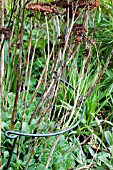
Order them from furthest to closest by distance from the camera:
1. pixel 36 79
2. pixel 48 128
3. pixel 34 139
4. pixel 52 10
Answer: pixel 36 79 < pixel 48 128 < pixel 34 139 < pixel 52 10

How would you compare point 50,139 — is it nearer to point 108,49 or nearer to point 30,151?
point 30,151

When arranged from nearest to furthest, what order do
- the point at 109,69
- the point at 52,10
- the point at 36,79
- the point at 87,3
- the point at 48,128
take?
the point at 52,10, the point at 87,3, the point at 48,128, the point at 36,79, the point at 109,69

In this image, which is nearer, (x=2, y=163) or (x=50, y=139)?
(x=2, y=163)

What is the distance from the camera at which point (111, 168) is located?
1.87 metres

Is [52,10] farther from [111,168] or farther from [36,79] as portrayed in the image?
[36,79]

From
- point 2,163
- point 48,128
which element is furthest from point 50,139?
point 2,163

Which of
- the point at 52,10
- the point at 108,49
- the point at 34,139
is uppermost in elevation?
the point at 52,10

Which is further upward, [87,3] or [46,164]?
[87,3]

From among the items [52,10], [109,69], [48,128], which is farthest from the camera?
[109,69]

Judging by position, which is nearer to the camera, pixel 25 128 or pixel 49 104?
pixel 25 128

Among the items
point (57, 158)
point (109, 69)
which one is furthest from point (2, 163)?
point (109, 69)

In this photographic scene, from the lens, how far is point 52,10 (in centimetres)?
148

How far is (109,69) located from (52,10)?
1610mm

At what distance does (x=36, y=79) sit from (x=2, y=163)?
1202 millimetres
